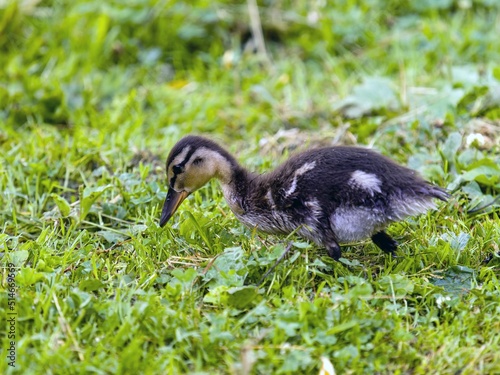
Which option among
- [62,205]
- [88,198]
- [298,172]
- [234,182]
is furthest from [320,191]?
[62,205]

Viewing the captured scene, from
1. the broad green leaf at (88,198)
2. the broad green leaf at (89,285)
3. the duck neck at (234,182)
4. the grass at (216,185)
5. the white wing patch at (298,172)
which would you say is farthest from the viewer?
the broad green leaf at (88,198)

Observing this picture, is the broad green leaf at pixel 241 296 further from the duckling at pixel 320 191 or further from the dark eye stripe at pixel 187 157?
the dark eye stripe at pixel 187 157

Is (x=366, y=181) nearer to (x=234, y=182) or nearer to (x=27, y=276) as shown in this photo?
(x=234, y=182)

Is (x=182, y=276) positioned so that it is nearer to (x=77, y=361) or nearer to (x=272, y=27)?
(x=77, y=361)

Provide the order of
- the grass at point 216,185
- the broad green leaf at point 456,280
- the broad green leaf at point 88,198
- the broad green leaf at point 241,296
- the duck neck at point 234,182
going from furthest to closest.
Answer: the broad green leaf at point 88,198 < the duck neck at point 234,182 < the broad green leaf at point 456,280 < the broad green leaf at point 241,296 < the grass at point 216,185

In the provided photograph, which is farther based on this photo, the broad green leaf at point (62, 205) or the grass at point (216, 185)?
the broad green leaf at point (62, 205)

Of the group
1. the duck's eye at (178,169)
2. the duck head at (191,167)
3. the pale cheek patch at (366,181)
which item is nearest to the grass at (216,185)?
the duck head at (191,167)

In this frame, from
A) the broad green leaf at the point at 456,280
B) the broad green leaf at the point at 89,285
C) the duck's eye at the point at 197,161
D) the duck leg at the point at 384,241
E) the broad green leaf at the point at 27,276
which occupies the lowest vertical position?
the broad green leaf at the point at 456,280

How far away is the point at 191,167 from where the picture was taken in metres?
4.85

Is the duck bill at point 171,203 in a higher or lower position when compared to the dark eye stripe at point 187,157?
lower

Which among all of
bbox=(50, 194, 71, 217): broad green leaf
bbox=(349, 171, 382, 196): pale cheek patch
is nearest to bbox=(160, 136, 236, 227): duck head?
bbox=(50, 194, 71, 217): broad green leaf

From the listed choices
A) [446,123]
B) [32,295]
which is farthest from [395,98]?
[32,295]

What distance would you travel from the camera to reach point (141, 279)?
4.28 meters

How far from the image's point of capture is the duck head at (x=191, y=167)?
483cm
